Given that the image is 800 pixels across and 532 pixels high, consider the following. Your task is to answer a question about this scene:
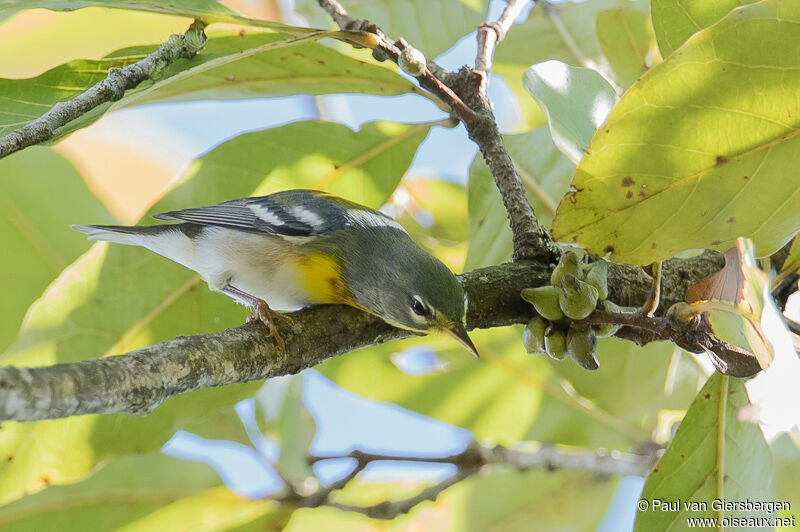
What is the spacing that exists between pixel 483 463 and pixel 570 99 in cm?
120

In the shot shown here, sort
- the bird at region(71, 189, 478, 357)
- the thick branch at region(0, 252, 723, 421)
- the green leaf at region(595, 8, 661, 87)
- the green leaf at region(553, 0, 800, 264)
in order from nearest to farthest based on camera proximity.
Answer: the thick branch at region(0, 252, 723, 421) < the green leaf at region(553, 0, 800, 264) < the bird at region(71, 189, 478, 357) < the green leaf at region(595, 8, 661, 87)

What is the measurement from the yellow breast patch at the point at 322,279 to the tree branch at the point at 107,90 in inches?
25.4

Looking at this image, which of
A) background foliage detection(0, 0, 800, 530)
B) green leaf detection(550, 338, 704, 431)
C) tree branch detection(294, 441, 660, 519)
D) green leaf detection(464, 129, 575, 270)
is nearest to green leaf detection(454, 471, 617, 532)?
background foliage detection(0, 0, 800, 530)

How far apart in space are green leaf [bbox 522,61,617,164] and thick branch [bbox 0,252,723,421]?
284 millimetres

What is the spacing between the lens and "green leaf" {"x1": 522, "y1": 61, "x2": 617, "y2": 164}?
1.58 m

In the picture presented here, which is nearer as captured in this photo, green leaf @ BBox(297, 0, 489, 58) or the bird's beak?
the bird's beak

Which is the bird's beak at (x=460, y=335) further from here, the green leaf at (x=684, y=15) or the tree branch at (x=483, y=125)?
the green leaf at (x=684, y=15)

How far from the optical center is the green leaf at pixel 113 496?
6.54 ft

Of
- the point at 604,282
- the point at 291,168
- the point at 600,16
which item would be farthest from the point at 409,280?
the point at 600,16

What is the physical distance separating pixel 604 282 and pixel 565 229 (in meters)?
0.18

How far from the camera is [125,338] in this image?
1.95 metres

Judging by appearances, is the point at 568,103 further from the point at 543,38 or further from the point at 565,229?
the point at 543,38

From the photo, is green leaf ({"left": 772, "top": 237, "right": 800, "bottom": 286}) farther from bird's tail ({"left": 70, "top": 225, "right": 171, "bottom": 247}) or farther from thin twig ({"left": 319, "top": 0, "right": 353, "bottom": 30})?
bird's tail ({"left": 70, "top": 225, "right": 171, "bottom": 247})

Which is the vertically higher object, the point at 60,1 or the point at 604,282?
the point at 60,1
